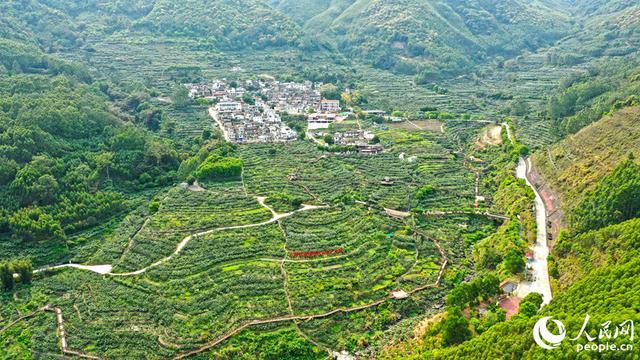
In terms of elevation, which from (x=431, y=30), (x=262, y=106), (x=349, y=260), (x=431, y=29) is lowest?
(x=349, y=260)

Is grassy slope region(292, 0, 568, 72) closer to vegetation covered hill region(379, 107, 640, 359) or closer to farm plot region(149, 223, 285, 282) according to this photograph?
vegetation covered hill region(379, 107, 640, 359)

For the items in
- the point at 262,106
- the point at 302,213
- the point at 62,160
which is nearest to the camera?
the point at 302,213

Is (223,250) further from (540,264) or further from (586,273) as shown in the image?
(586,273)

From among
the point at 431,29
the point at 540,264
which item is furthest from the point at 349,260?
the point at 431,29

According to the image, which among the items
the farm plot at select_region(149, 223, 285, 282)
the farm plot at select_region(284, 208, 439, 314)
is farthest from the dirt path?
the farm plot at select_region(149, 223, 285, 282)

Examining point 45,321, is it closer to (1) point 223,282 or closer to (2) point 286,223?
(1) point 223,282

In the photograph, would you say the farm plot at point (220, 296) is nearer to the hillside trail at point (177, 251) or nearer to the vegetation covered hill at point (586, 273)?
the hillside trail at point (177, 251)

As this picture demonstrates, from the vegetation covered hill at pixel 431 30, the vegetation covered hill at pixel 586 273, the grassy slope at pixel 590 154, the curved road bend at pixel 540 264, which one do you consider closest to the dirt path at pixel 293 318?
the vegetation covered hill at pixel 586 273
